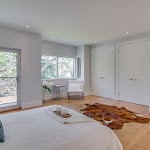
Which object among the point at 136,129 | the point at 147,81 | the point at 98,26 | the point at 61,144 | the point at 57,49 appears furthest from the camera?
the point at 57,49

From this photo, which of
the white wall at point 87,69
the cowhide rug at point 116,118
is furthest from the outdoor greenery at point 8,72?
the white wall at point 87,69

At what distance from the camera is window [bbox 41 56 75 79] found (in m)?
5.22

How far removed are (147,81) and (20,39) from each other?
4.55 metres

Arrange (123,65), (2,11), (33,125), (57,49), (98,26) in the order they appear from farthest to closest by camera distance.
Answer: (57,49) → (123,65) → (98,26) → (2,11) → (33,125)

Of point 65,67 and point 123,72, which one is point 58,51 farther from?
point 123,72

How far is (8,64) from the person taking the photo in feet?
12.1

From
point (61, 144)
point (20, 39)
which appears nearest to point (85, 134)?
point (61, 144)

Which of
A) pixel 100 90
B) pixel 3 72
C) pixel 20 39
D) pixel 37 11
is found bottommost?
pixel 100 90

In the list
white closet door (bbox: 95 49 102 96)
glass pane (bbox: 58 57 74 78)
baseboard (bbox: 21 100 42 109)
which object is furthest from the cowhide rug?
glass pane (bbox: 58 57 74 78)

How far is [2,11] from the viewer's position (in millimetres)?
2650

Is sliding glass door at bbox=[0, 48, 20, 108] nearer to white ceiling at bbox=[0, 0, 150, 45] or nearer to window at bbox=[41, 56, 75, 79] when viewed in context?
white ceiling at bbox=[0, 0, 150, 45]

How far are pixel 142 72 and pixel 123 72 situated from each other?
0.71 m

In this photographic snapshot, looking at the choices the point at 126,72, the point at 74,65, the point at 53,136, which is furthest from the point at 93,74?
the point at 53,136

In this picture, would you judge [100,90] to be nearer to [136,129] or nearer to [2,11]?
[136,129]
